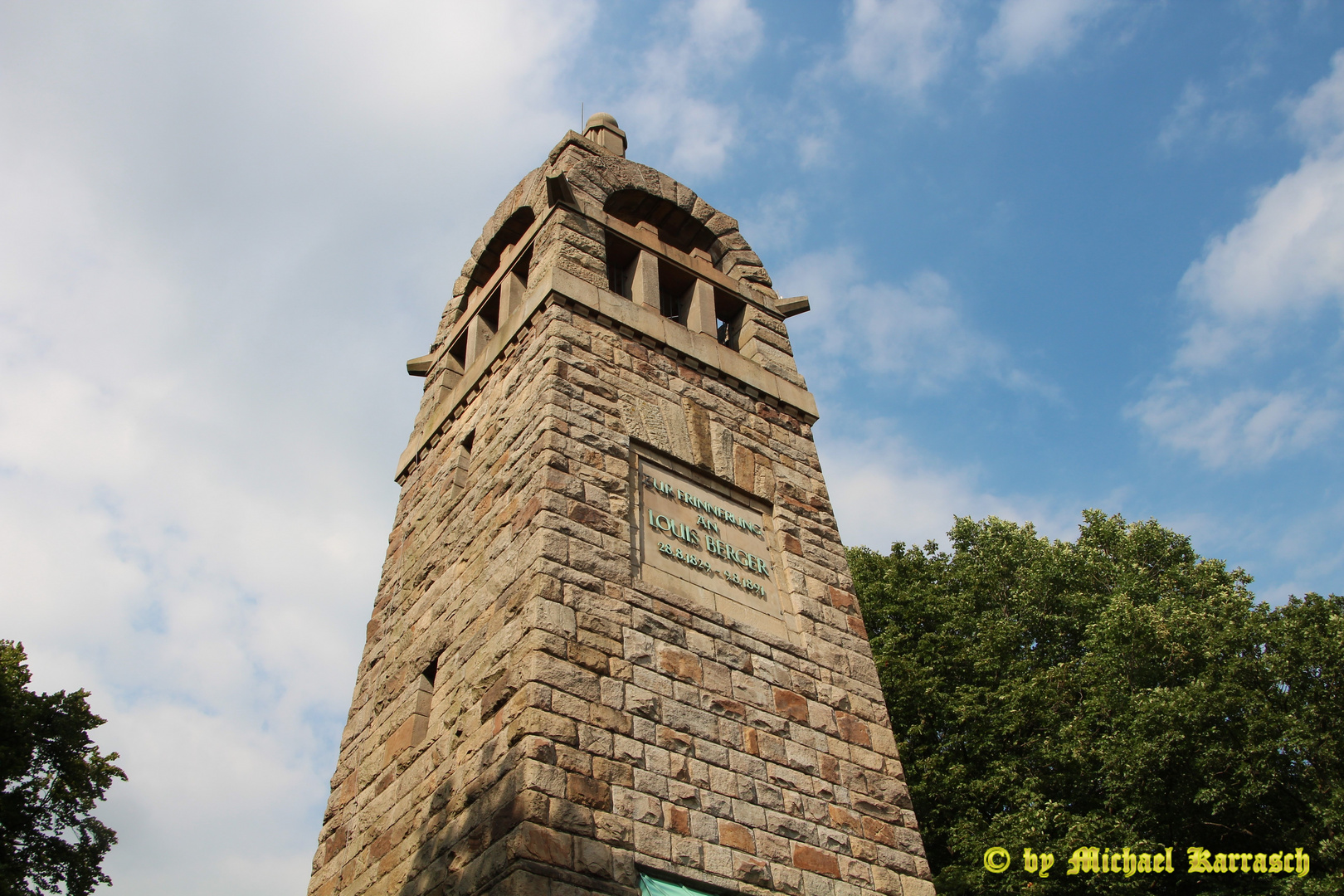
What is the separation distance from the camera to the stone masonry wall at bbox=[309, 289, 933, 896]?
6.23 m

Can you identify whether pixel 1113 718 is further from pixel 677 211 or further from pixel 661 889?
pixel 661 889

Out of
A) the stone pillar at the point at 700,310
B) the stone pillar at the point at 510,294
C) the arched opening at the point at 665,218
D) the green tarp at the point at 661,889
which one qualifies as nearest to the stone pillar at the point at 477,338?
the stone pillar at the point at 510,294

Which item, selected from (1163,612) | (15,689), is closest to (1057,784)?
(1163,612)

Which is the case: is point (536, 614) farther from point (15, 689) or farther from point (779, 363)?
point (15, 689)

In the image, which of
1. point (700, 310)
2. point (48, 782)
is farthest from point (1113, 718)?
point (48, 782)

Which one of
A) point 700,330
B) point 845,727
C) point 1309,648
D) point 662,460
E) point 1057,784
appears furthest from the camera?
point 1057,784

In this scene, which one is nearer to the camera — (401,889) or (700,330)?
(401,889)

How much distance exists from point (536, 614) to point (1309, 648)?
1217 cm

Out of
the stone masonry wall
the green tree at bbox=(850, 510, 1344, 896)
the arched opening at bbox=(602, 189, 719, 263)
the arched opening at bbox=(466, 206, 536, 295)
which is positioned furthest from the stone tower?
the green tree at bbox=(850, 510, 1344, 896)

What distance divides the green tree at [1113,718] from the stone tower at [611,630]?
6.95 meters

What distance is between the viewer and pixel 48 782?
579 inches

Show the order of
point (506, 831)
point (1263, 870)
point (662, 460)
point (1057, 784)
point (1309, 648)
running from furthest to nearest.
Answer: point (1057, 784), point (1309, 648), point (1263, 870), point (662, 460), point (506, 831)

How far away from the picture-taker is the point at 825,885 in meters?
6.84

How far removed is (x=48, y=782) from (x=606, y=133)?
1217cm
